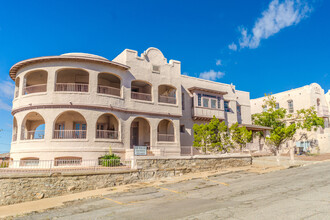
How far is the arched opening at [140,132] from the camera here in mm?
23641

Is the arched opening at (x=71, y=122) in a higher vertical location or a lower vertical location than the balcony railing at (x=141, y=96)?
lower

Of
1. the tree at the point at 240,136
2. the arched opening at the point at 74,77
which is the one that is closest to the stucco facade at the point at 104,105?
the arched opening at the point at 74,77

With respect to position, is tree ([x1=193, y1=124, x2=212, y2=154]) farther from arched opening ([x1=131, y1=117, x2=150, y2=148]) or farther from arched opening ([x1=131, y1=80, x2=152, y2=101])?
arched opening ([x1=131, y1=80, x2=152, y2=101])

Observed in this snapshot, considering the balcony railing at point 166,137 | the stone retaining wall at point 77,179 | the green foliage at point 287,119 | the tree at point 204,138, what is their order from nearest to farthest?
the stone retaining wall at point 77,179
the tree at point 204,138
the balcony railing at point 166,137
the green foliage at point 287,119

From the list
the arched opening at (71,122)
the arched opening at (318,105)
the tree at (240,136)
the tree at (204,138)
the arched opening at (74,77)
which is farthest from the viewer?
the arched opening at (318,105)

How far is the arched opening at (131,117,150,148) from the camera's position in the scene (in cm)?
2364

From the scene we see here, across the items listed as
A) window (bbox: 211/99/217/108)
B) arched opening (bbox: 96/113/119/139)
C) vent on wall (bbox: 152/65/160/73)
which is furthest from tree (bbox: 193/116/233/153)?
arched opening (bbox: 96/113/119/139)

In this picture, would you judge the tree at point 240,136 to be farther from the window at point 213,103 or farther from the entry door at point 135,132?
the entry door at point 135,132

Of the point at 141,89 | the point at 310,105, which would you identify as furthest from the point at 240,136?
the point at 310,105

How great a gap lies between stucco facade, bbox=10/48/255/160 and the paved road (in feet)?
22.4

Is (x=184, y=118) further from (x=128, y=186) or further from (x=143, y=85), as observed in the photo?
(x=128, y=186)

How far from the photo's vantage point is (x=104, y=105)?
19.8m

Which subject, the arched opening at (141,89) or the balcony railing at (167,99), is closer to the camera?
the arched opening at (141,89)

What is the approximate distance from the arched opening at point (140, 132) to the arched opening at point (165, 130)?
1.23 metres
